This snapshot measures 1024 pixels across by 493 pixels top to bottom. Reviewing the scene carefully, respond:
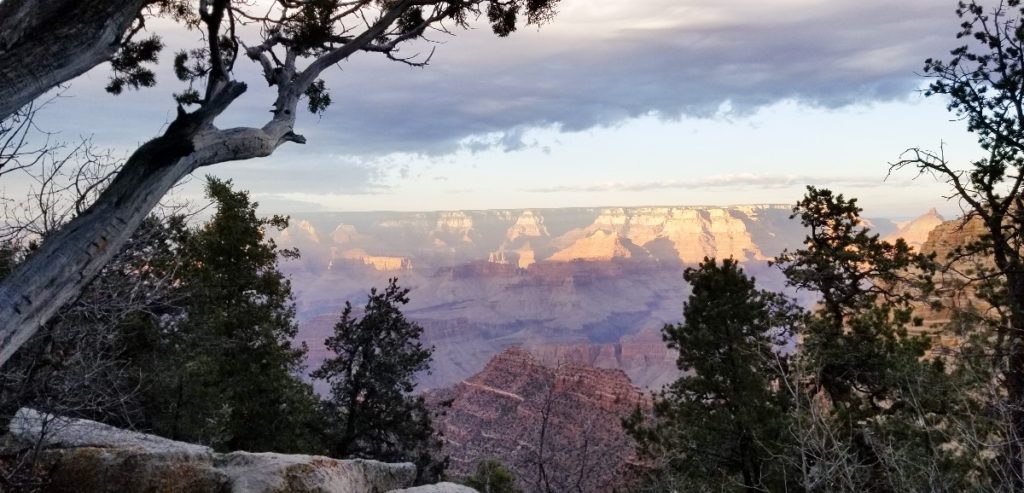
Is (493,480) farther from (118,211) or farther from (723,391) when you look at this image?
(118,211)

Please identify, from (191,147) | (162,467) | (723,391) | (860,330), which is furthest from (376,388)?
(191,147)

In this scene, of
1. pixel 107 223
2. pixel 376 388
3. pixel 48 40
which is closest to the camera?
pixel 48 40

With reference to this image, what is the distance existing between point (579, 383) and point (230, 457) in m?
57.3

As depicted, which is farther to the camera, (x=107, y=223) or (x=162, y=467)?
(x=162, y=467)

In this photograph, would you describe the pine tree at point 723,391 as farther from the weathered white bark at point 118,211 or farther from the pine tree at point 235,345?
the weathered white bark at point 118,211

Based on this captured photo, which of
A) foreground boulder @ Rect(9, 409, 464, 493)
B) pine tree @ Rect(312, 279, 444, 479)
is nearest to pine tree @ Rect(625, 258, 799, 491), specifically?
pine tree @ Rect(312, 279, 444, 479)

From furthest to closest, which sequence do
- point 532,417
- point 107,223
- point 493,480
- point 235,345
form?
point 532,417
point 493,480
point 235,345
point 107,223

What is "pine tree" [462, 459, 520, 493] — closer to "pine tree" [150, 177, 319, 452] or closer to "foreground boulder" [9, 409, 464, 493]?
"pine tree" [150, 177, 319, 452]

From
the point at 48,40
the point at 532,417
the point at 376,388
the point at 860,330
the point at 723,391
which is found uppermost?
the point at 48,40

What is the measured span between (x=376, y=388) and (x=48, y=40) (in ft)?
54.0

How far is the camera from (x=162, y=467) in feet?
22.6

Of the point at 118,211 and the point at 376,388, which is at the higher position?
the point at 118,211

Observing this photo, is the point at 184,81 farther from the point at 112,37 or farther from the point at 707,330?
the point at 707,330

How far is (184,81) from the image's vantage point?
8.69 meters
